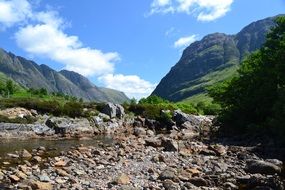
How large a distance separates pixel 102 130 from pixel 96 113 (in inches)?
322

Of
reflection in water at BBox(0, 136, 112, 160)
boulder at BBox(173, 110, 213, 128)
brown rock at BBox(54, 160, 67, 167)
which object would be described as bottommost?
brown rock at BBox(54, 160, 67, 167)

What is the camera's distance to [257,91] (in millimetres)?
49438

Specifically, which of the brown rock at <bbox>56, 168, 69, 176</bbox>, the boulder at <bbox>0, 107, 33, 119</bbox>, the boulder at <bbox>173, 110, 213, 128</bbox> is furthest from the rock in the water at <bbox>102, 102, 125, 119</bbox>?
the brown rock at <bbox>56, 168, 69, 176</bbox>

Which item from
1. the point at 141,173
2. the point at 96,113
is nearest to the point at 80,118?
the point at 96,113

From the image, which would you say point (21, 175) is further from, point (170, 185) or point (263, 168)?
point (263, 168)

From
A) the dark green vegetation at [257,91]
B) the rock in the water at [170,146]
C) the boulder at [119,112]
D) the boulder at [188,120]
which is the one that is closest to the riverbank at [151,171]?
the rock in the water at [170,146]

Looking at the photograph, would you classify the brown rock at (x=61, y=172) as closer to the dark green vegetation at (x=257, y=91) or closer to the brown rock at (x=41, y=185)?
the brown rock at (x=41, y=185)

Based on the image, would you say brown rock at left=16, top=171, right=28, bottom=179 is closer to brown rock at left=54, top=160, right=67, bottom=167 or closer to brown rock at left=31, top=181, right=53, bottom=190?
brown rock at left=31, top=181, right=53, bottom=190

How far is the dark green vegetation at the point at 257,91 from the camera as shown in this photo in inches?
1836

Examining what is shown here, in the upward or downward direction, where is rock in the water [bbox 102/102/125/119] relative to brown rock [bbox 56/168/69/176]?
upward

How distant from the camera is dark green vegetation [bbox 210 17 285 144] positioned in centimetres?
4662

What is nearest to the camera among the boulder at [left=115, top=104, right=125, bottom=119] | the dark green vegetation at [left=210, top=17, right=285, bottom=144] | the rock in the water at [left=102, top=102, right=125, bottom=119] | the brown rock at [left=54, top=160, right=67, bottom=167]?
the brown rock at [left=54, top=160, right=67, bottom=167]

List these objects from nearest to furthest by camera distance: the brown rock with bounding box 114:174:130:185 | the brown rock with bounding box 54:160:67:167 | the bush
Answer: the brown rock with bounding box 114:174:130:185 < the brown rock with bounding box 54:160:67:167 < the bush

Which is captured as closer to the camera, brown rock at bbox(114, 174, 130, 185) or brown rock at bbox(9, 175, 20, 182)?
brown rock at bbox(114, 174, 130, 185)
